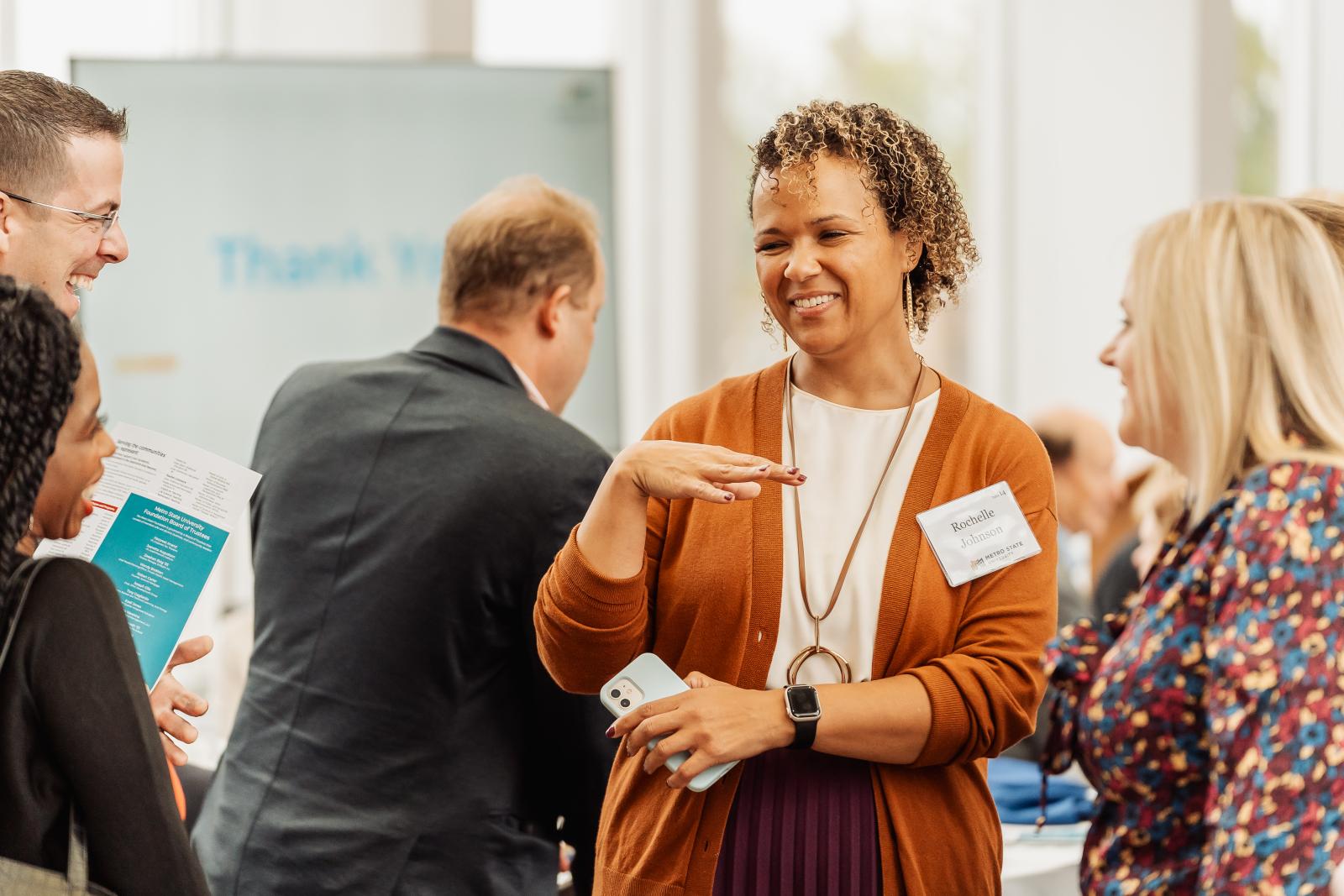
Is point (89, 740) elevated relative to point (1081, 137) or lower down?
lower down

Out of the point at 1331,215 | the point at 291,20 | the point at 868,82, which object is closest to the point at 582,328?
the point at 1331,215

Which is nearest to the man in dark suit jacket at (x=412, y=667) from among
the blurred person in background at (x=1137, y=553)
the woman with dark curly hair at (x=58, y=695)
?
the woman with dark curly hair at (x=58, y=695)

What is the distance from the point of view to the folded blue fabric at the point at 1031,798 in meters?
2.78

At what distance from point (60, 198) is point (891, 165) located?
110cm

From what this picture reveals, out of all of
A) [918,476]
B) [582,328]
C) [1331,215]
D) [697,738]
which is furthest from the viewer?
[582,328]

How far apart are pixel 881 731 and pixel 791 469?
327 millimetres

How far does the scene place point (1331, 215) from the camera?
149 centimetres

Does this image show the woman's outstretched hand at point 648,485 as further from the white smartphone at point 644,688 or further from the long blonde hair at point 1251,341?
the long blonde hair at point 1251,341

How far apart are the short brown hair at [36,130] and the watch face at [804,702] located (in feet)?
3.82

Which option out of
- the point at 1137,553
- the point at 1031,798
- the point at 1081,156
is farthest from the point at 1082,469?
the point at 1031,798

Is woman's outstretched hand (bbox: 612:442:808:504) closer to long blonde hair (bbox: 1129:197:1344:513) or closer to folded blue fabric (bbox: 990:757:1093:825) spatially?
long blonde hair (bbox: 1129:197:1344:513)

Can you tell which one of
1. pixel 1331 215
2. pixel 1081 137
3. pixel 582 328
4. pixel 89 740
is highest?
pixel 1081 137

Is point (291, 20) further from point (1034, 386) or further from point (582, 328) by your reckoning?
point (1034, 386)

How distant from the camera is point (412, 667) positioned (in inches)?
83.9
